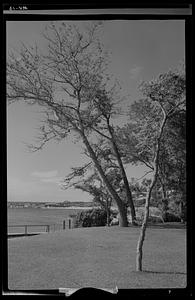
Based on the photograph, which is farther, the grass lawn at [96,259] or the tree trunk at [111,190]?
the tree trunk at [111,190]

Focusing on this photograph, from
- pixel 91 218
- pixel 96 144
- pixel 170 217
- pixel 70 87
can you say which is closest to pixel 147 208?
pixel 170 217


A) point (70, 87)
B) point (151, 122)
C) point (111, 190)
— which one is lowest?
point (111, 190)

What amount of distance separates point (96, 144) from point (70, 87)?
14.1 inches

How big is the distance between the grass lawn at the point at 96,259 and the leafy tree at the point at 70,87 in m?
0.17

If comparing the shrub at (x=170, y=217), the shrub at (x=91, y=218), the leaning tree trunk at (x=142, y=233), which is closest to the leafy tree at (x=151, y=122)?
the leaning tree trunk at (x=142, y=233)

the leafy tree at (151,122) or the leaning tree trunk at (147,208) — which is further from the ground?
the leafy tree at (151,122)

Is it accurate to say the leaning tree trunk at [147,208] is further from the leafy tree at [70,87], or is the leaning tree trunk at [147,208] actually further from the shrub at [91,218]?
the shrub at [91,218]

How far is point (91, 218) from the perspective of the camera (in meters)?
2.20

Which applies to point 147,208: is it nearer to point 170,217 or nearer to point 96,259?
point 170,217

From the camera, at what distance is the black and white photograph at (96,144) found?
2129mm

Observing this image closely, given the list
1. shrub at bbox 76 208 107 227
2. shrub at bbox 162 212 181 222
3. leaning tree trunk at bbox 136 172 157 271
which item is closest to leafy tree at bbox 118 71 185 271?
leaning tree trunk at bbox 136 172 157 271

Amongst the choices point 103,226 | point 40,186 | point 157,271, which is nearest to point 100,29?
point 40,186
